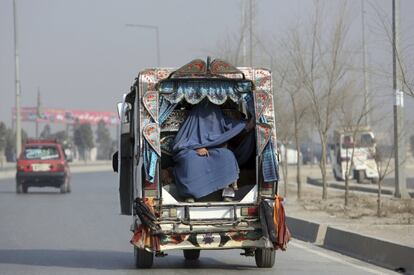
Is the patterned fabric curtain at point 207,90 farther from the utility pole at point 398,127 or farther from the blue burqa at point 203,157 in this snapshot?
the utility pole at point 398,127

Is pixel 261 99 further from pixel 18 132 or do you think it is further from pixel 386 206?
pixel 18 132

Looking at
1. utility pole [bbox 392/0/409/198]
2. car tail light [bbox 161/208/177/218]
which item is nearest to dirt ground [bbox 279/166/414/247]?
utility pole [bbox 392/0/409/198]

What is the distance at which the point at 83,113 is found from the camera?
A: 14812 cm

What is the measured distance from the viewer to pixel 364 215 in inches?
845

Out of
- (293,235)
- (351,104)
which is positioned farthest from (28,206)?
(293,235)

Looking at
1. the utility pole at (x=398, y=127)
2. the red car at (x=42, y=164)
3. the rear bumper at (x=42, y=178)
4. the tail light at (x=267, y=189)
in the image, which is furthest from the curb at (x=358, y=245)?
the rear bumper at (x=42, y=178)

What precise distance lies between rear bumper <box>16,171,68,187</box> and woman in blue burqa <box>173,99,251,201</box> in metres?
24.7

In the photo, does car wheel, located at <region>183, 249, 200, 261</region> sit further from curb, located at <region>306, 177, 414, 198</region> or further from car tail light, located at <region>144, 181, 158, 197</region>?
curb, located at <region>306, 177, 414, 198</region>

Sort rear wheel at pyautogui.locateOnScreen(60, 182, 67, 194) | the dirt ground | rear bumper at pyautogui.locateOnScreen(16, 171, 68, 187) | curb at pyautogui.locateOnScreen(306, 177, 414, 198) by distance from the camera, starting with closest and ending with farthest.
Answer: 1. the dirt ground
2. curb at pyautogui.locateOnScreen(306, 177, 414, 198)
3. rear bumper at pyautogui.locateOnScreen(16, 171, 68, 187)
4. rear wheel at pyautogui.locateOnScreen(60, 182, 67, 194)

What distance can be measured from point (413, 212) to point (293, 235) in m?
2.98

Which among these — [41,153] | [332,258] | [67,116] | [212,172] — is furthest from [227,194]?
[67,116]

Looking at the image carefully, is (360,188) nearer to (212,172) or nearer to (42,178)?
(42,178)

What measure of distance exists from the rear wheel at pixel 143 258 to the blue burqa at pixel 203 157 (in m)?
0.92

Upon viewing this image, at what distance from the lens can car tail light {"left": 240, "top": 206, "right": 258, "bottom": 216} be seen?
41.8 feet
